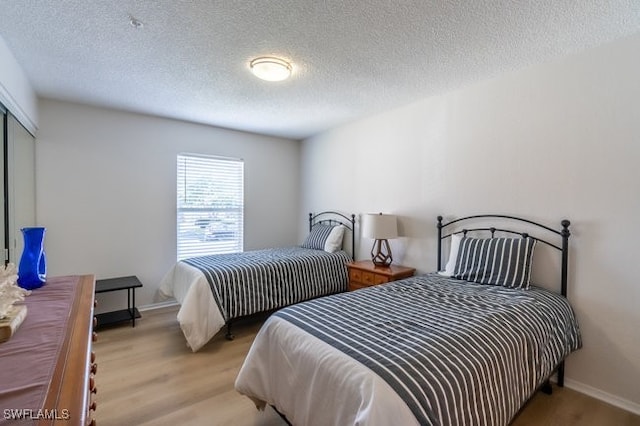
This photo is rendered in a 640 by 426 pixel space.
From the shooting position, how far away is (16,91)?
2363 millimetres

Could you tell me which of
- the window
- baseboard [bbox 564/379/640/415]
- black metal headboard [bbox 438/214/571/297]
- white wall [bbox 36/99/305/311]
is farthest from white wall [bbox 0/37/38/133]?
baseboard [bbox 564/379/640/415]

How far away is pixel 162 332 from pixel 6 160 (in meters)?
1.98

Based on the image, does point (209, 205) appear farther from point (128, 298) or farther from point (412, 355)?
point (412, 355)

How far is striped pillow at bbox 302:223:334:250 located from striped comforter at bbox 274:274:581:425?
6.09 ft

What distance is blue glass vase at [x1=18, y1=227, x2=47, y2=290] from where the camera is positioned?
164 cm

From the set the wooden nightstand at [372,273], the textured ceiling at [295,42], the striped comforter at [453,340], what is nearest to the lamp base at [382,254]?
the wooden nightstand at [372,273]

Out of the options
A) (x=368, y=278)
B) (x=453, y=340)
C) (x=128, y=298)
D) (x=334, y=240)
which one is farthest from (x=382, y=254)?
(x=128, y=298)

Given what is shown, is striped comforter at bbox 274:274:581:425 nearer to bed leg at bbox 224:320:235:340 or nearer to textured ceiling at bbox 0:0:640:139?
bed leg at bbox 224:320:235:340

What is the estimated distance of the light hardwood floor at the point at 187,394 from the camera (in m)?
1.93

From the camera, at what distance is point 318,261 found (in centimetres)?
366

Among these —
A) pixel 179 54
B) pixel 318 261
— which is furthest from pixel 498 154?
pixel 179 54

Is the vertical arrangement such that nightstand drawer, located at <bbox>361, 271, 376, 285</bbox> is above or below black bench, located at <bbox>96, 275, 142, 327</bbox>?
above

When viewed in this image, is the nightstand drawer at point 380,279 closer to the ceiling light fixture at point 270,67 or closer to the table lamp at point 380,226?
the table lamp at point 380,226

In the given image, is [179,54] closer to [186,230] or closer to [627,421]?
[186,230]
